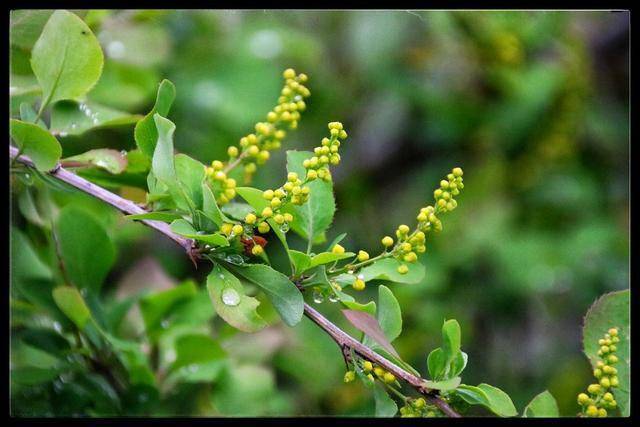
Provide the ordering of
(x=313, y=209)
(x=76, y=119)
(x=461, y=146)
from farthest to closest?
(x=461, y=146) < (x=76, y=119) < (x=313, y=209)

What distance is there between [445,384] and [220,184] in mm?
275

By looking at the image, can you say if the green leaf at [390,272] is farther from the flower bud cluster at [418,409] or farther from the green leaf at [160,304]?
the green leaf at [160,304]

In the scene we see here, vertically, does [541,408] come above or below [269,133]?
below

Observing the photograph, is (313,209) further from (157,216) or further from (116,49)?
(116,49)

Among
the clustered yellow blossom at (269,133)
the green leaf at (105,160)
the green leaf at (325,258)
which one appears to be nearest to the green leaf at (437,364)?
the green leaf at (325,258)

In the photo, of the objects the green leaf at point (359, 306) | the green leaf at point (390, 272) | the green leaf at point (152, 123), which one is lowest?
the green leaf at point (359, 306)

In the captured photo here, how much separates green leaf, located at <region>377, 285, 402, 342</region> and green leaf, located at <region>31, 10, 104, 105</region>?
1.17ft

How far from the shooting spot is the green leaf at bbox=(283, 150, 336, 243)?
727 millimetres

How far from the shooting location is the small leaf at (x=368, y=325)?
65 cm

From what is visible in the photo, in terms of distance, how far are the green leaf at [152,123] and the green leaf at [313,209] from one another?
0.12 meters

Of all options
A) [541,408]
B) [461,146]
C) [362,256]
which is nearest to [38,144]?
[362,256]

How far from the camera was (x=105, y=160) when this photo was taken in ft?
2.60

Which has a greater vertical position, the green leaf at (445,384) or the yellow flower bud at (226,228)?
the yellow flower bud at (226,228)

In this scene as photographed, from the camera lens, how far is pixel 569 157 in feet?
6.84
